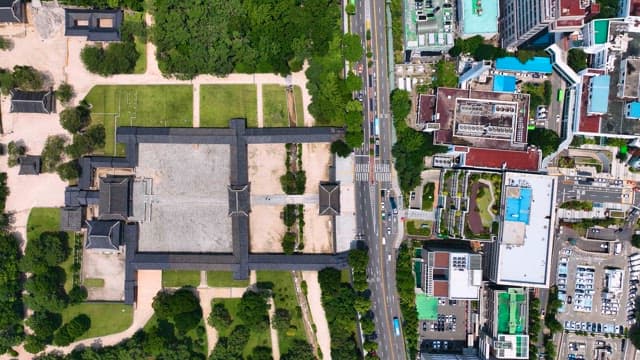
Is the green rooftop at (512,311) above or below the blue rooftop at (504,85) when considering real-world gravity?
below

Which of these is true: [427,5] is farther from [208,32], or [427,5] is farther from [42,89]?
[42,89]

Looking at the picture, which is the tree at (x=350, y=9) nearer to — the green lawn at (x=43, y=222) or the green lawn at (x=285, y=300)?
the green lawn at (x=285, y=300)

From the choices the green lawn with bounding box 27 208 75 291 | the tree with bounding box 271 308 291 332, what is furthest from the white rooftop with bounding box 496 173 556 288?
the green lawn with bounding box 27 208 75 291

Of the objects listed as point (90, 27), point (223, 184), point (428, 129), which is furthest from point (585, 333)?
point (90, 27)

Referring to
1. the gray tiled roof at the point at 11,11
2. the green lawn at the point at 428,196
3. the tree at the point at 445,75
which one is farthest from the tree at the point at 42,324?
the tree at the point at 445,75

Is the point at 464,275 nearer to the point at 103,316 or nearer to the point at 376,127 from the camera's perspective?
the point at 376,127

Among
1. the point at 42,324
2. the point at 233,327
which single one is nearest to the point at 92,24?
the point at 42,324
